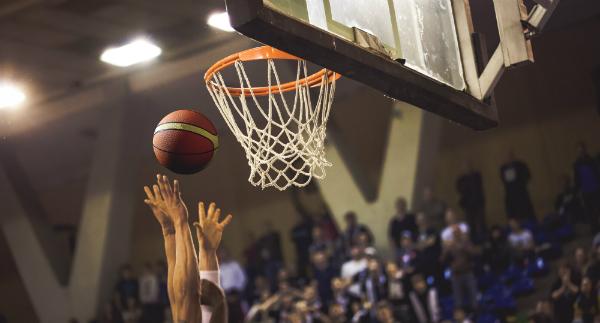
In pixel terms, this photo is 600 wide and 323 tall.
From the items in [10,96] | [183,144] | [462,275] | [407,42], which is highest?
[10,96]

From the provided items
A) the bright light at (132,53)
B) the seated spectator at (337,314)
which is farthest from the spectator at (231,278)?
the bright light at (132,53)

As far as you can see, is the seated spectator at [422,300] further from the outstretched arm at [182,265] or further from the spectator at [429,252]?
the outstretched arm at [182,265]

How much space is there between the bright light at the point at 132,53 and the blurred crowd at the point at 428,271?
336 centimetres

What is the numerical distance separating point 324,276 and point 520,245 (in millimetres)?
2710

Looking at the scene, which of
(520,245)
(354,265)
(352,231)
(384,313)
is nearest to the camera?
(384,313)

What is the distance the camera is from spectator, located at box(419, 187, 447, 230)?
1438 cm

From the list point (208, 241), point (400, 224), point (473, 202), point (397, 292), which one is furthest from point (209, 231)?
point (473, 202)

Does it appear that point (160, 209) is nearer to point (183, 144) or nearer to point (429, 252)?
point (183, 144)

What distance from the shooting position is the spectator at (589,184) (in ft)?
41.3

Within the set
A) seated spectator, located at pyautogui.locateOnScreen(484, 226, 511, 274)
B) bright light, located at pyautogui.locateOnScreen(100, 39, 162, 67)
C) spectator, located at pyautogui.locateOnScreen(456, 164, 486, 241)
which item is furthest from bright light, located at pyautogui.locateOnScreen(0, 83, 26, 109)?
seated spectator, located at pyautogui.locateOnScreen(484, 226, 511, 274)

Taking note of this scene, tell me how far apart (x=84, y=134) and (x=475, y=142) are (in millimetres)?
7200

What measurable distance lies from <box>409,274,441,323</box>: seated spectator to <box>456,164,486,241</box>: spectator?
302cm

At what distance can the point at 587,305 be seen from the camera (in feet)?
33.2

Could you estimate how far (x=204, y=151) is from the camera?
5234 millimetres
